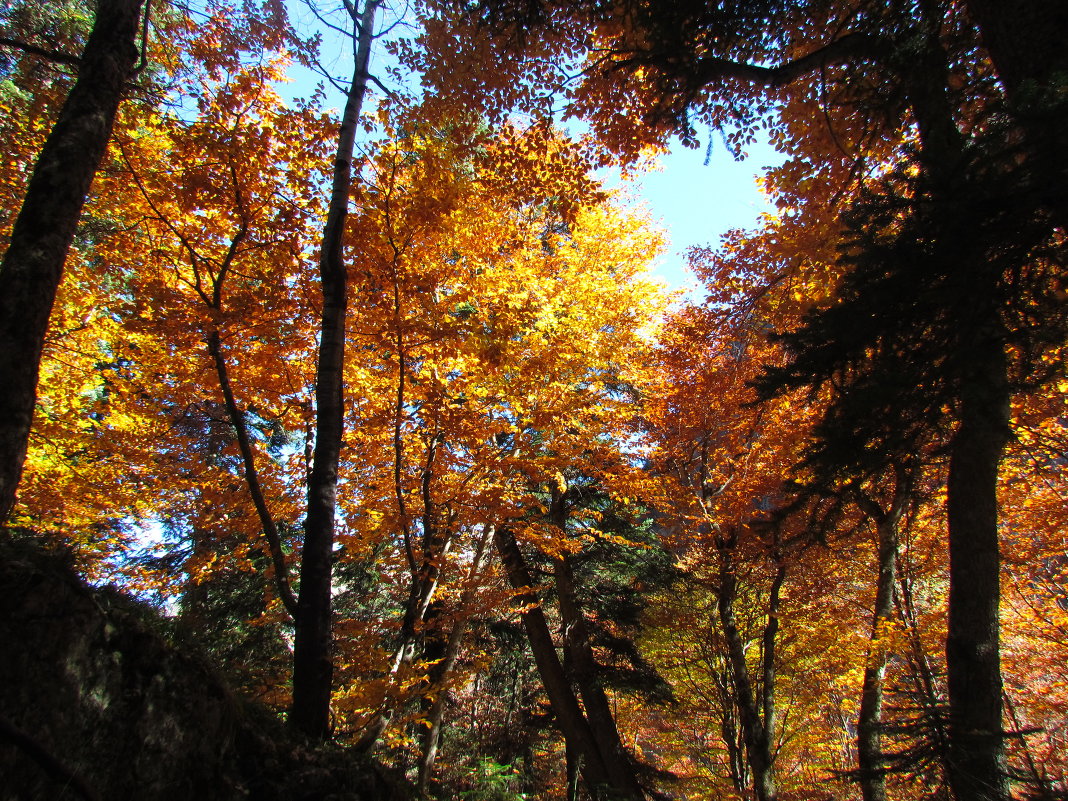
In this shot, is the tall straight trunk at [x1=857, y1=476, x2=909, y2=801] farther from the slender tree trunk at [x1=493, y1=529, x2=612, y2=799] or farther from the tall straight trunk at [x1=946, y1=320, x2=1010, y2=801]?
the slender tree trunk at [x1=493, y1=529, x2=612, y2=799]

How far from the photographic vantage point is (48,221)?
3.07 metres

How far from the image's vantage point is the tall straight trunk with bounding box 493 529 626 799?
9156 mm

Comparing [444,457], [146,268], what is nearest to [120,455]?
[146,268]

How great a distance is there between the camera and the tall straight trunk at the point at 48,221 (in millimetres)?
2676

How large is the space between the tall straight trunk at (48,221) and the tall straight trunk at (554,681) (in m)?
6.97

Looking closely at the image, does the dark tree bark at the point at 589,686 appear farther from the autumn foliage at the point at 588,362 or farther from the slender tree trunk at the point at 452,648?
the slender tree trunk at the point at 452,648

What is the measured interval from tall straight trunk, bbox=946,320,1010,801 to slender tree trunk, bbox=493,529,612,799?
6091 mm

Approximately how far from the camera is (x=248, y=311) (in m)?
5.09

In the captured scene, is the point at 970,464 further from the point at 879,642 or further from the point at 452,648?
the point at 452,648

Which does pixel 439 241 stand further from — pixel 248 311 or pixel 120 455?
pixel 120 455

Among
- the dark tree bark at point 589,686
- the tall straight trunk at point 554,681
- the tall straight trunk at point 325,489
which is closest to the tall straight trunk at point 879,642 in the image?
the dark tree bark at point 589,686

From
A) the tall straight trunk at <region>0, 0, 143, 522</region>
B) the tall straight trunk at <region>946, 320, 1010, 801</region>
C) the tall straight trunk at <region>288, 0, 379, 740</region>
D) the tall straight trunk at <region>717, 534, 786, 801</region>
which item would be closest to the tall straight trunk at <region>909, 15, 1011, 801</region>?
the tall straight trunk at <region>946, 320, 1010, 801</region>

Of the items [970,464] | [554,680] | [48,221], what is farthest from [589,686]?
[48,221]

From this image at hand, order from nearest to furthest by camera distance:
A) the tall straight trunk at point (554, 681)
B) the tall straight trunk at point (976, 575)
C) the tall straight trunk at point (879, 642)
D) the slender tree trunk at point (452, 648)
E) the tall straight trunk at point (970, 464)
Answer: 1. the tall straight trunk at point (970, 464)
2. the tall straight trunk at point (976, 575)
3. the tall straight trunk at point (879, 642)
4. the slender tree trunk at point (452, 648)
5. the tall straight trunk at point (554, 681)
